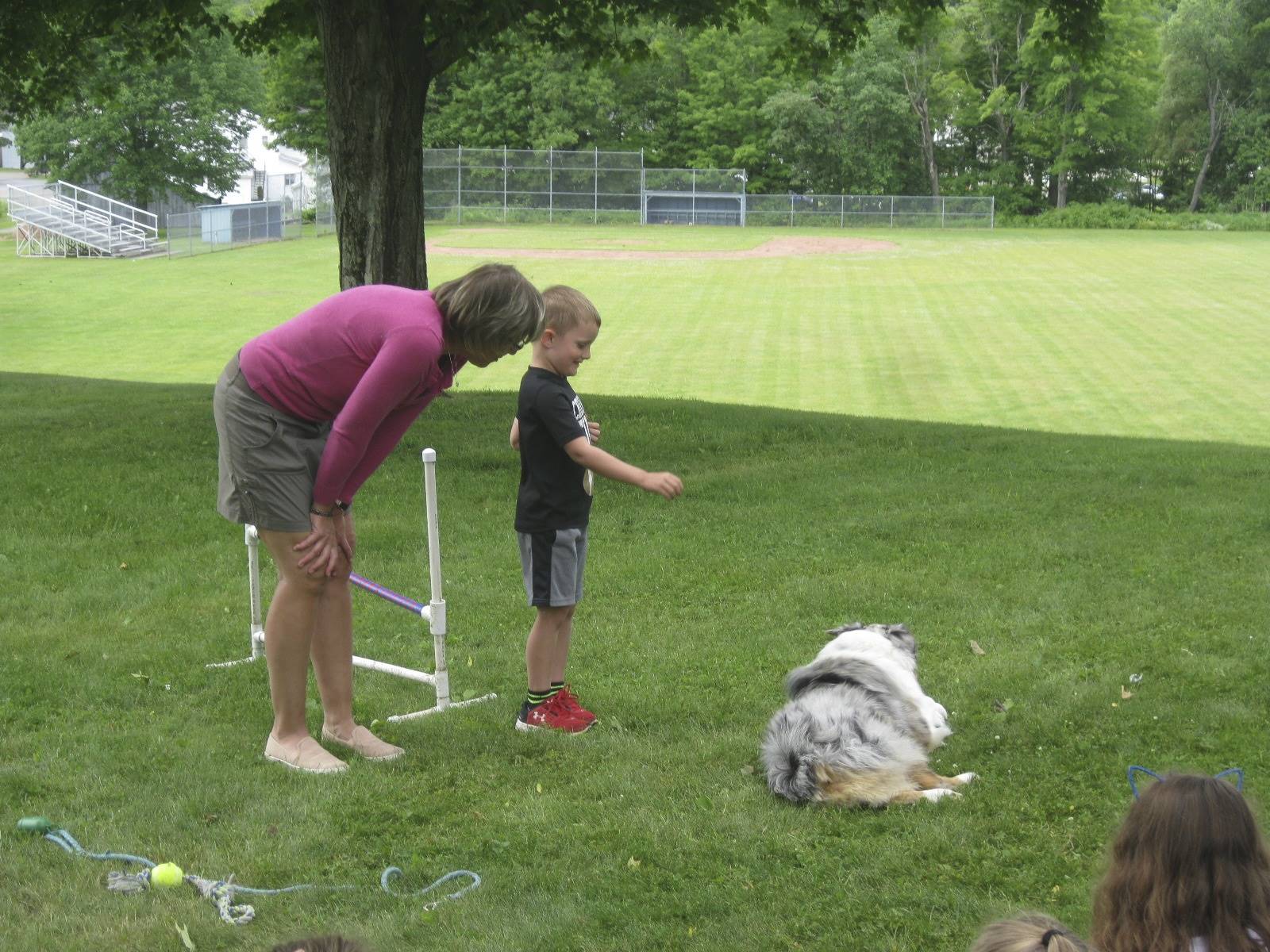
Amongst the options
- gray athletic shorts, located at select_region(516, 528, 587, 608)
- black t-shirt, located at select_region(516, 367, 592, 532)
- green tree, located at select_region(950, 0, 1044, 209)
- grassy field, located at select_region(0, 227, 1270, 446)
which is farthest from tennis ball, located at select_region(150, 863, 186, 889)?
green tree, located at select_region(950, 0, 1044, 209)

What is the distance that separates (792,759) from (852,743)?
0.73ft

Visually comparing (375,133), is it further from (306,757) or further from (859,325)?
(859,325)

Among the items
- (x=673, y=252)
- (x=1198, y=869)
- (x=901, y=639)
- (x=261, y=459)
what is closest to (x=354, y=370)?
(x=261, y=459)

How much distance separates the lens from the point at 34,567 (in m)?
8.23

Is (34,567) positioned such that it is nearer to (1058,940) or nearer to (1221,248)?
(1058,940)

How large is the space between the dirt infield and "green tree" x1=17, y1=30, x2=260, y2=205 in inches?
772

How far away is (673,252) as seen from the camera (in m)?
49.6

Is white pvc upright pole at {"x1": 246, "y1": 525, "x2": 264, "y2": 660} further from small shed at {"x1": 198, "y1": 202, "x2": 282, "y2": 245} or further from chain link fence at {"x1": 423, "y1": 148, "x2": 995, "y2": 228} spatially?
chain link fence at {"x1": 423, "y1": 148, "x2": 995, "y2": 228}

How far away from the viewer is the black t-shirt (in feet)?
17.3

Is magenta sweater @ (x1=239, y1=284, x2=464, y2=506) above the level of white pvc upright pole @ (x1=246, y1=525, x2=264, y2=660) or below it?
above

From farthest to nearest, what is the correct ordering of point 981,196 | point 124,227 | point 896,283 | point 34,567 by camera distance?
point 981,196 → point 124,227 → point 896,283 → point 34,567

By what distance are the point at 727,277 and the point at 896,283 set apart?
5.04 meters

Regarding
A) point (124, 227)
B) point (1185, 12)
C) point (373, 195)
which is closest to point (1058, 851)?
point (373, 195)

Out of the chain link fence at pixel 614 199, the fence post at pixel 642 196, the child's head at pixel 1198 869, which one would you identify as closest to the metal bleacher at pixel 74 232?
the chain link fence at pixel 614 199
